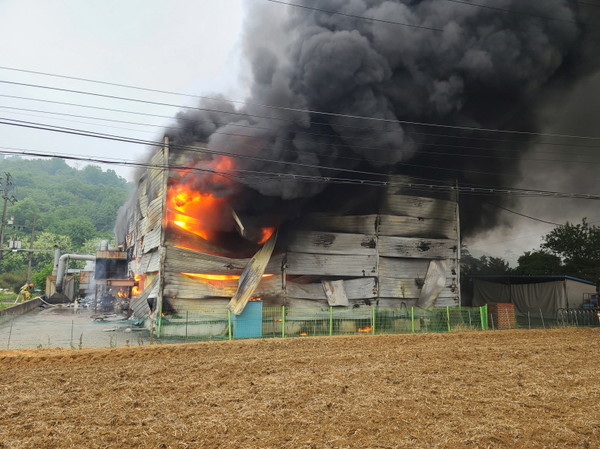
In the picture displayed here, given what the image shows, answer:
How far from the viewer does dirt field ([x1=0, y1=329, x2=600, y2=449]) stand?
5.70 metres

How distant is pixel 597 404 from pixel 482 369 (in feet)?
10.2

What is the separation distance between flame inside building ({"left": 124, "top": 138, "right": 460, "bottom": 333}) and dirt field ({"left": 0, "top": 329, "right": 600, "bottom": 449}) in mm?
5313

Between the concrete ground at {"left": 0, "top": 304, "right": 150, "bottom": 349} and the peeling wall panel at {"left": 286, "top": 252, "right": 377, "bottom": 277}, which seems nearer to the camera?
the concrete ground at {"left": 0, "top": 304, "right": 150, "bottom": 349}

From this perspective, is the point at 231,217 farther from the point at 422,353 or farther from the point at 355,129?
the point at 422,353

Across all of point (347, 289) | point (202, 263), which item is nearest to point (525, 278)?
point (347, 289)

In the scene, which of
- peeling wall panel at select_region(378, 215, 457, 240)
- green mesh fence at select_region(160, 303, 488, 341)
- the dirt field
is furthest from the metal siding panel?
peeling wall panel at select_region(378, 215, 457, 240)

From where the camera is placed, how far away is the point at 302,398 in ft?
25.1

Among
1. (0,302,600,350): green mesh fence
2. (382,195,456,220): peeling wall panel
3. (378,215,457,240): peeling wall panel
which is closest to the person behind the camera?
(0,302,600,350): green mesh fence

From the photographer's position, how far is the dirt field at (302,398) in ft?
18.7

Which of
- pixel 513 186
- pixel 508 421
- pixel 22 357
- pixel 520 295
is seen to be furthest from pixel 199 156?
pixel 520 295

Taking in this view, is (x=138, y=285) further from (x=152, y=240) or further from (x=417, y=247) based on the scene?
(x=417, y=247)

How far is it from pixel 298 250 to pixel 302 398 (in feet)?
40.0

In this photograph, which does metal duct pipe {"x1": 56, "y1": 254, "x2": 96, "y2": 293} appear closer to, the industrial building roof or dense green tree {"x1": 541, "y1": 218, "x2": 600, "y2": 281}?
the industrial building roof

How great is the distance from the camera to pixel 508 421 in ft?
20.7
